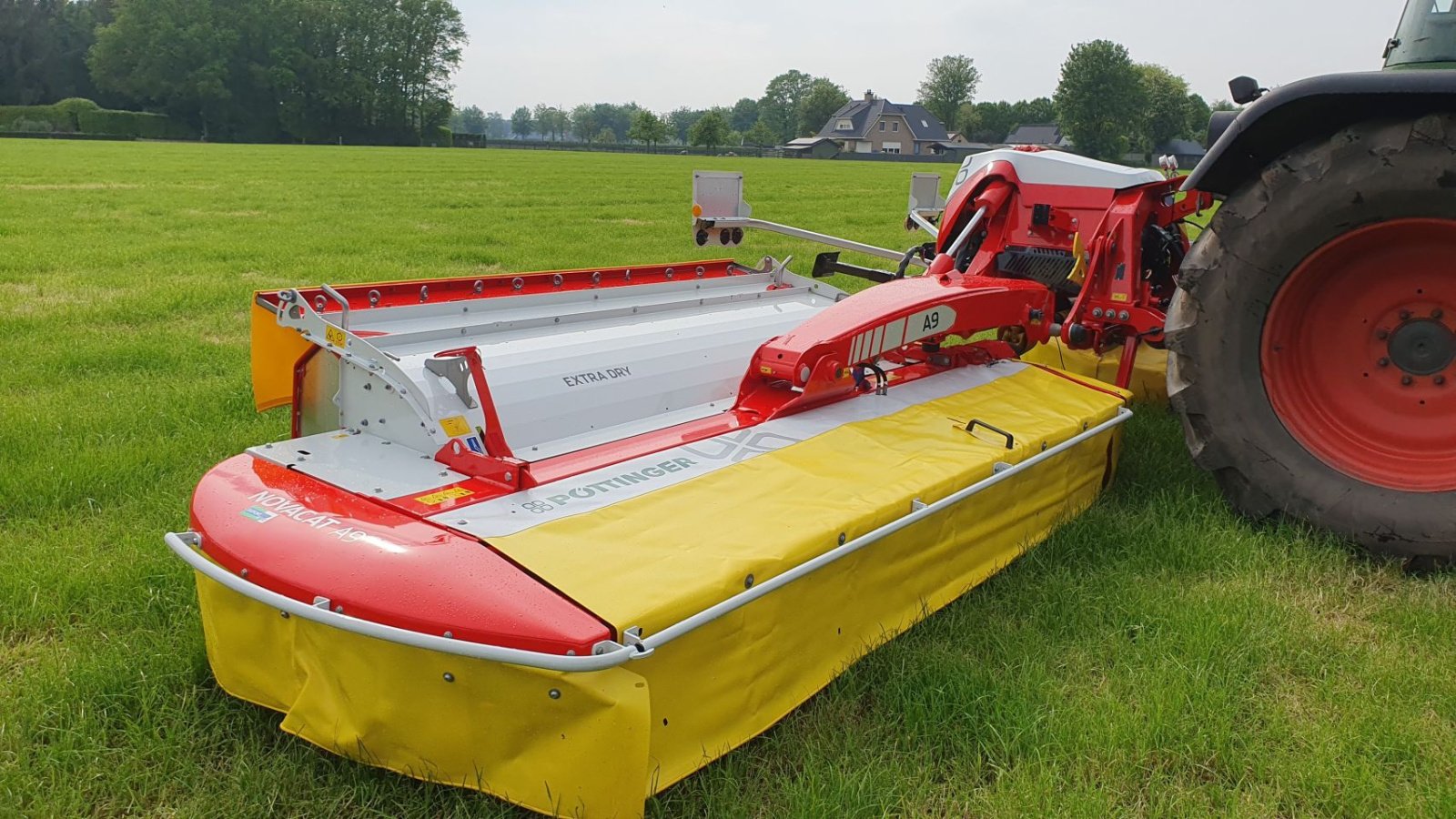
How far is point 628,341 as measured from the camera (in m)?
3.49

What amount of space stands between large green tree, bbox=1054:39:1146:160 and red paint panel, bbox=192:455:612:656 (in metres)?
78.7

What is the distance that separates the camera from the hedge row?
51.7 m

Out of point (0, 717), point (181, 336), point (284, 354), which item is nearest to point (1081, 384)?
point (284, 354)

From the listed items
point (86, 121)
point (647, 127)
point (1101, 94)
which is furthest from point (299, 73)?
point (1101, 94)

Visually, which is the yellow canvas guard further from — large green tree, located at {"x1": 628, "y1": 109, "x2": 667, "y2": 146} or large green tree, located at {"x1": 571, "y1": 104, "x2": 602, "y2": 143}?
large green tree, located at {"x1": 571, "y1": 104, "x2": 602, "y2": 143}

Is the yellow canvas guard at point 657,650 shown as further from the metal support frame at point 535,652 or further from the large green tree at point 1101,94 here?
the large green tree at point 1101,94

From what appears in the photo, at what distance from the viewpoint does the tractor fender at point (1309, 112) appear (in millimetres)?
2811

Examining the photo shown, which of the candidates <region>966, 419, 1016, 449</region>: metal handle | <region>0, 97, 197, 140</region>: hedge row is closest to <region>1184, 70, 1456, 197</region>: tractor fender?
<region>966, 419, 1016, 449</region>: metal handle

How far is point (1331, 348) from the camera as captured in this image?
3166 millimetres

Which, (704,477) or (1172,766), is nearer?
(1172,766)

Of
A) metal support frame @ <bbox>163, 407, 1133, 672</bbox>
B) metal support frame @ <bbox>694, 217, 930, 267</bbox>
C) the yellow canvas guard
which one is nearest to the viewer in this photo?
metal support frame @ <bbox>163, 407, 1133, 672</bbox>

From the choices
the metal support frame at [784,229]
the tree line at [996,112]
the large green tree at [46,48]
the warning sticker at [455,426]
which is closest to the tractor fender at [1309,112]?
the metal support frame at [784,229]

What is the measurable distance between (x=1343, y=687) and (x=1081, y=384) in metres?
1.46

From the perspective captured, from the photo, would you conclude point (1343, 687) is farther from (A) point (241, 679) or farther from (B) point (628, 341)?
(A) point (241, 679)
